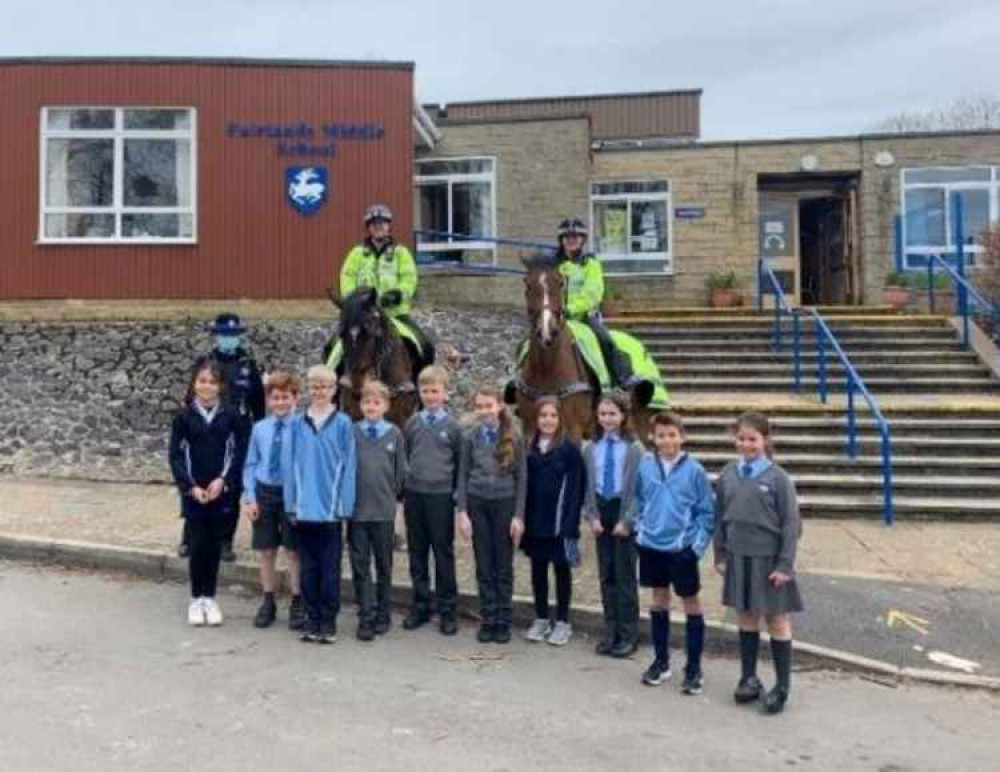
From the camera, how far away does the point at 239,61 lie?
16.0 metres

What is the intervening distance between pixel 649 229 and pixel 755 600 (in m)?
16.3

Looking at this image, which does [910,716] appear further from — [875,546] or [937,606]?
[875,546]

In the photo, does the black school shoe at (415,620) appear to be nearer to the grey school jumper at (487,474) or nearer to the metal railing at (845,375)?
the grey school jumper at (487,474)

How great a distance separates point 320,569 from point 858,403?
29.4 feet

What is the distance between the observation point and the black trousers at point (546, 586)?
21.5 ft

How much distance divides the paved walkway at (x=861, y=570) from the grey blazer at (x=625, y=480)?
1119 mm

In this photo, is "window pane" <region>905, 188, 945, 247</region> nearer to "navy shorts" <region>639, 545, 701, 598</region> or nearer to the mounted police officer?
the mounted police officer

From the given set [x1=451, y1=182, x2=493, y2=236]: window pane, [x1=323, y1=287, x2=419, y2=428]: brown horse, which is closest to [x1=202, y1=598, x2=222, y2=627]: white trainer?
[x1=323, y1=287, x2=419, y2=428]: brown horse

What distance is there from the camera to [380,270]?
28.7 ft

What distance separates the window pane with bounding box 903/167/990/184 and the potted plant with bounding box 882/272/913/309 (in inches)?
86.7

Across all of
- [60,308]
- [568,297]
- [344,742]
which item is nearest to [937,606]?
[568,297]

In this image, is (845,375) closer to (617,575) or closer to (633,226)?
(633,226)

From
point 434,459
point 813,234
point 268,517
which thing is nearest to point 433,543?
point 434,459

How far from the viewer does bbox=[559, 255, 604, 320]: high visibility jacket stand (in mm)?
8742
